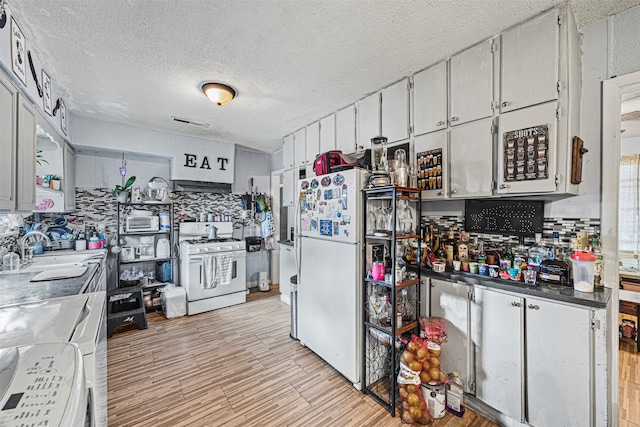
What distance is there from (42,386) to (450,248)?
2.40 meters

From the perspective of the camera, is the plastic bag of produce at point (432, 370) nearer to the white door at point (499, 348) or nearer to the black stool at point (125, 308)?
the white door at point (499, 348)

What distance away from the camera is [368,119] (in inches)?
110

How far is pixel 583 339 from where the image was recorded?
1458 mm

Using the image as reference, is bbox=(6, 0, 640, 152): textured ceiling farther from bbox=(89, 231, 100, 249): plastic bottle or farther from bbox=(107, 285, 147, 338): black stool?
bbox=(107, 285, 147, 338): black stool

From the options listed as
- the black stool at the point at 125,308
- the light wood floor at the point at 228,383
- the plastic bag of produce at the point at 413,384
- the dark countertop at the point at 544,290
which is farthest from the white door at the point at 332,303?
the black stool at the point at 125,308

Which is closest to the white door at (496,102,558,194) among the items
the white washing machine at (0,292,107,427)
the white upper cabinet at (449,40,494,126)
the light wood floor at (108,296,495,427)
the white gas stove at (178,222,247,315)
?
the white upper cabinet at (449,40,494,126)

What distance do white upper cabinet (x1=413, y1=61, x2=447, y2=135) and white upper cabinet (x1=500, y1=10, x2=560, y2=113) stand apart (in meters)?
0.41

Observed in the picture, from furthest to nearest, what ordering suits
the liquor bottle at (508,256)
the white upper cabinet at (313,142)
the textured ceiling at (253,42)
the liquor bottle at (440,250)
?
the white upper cabinet at (313,142)
the liquor bottle at (440,250)
the liquor bottle at (508,256)
the textured ceiling at (253,42)

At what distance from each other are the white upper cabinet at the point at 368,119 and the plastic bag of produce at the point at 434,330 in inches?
68.6

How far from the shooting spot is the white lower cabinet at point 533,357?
4.83 feet

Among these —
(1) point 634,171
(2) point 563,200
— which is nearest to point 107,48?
(2) point 563,200

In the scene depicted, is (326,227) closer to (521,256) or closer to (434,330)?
(434,330)

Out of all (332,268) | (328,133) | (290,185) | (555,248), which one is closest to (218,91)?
(328,133)

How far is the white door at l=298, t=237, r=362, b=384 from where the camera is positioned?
2090 mm
